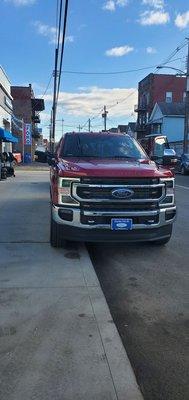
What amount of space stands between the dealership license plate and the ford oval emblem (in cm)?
32

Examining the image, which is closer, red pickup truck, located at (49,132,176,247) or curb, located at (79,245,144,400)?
curb, located at (79,245,144,400)

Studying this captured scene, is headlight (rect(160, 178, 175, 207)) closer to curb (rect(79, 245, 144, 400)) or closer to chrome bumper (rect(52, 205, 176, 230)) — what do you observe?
chrome bumper (rect(52, 205, 176, 230))

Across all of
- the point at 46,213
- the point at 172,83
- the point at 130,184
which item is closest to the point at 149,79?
the point at 172,83

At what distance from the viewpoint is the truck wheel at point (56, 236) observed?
679 centimetres

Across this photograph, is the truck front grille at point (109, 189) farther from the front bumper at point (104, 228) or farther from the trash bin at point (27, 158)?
the trash bin at point (27, 158)

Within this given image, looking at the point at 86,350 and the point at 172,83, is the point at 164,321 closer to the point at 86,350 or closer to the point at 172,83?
the point at 86,350

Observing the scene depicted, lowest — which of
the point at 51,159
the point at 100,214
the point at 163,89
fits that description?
the point at 100,214

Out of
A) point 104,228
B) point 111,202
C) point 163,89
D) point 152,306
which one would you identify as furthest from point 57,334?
point 163,89

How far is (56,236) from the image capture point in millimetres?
6906

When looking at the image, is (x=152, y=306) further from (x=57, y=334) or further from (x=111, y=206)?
(x=111, y=206)

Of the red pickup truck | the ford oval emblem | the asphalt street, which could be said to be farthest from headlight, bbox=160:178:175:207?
the asphalt street

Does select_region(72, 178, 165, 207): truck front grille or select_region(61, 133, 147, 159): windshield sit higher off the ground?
select_region(61, 133, 147, 159): windshield

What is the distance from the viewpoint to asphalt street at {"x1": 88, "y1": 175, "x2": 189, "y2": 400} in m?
3.59

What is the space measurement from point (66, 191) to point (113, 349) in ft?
9.90
